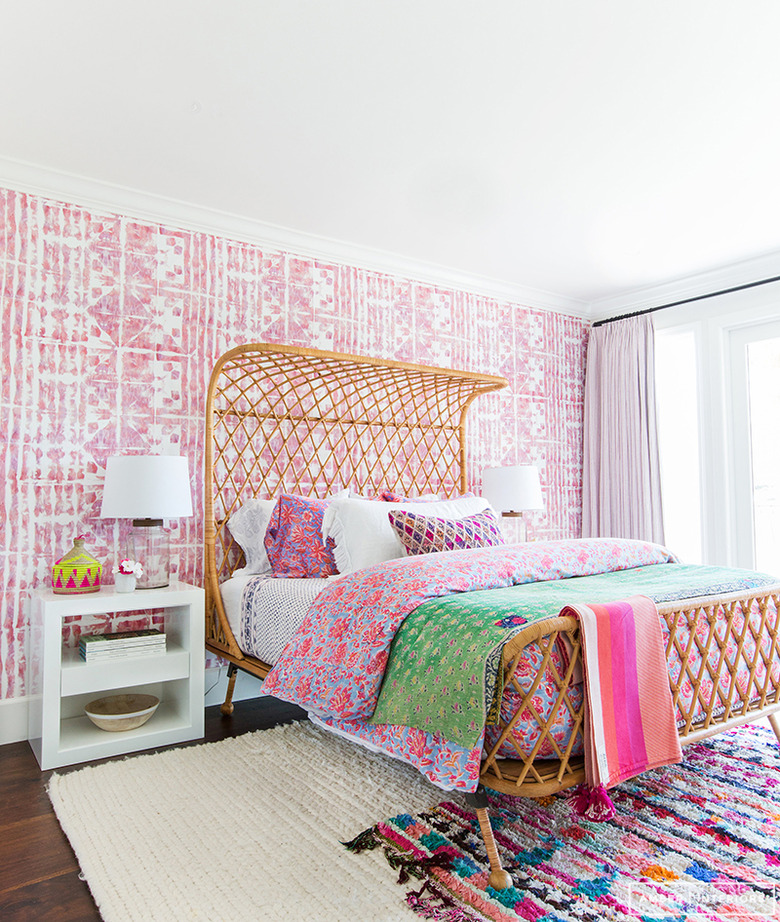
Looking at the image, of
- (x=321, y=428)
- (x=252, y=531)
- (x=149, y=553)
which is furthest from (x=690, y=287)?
(x=149, y=553)

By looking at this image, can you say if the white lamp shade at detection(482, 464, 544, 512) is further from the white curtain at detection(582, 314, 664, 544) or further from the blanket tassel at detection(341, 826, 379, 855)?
the blanket tassel at detection(341, 826, 379, 855)

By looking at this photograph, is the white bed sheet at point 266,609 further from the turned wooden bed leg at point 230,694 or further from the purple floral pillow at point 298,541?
the turned wooden bed leg at point 230,694

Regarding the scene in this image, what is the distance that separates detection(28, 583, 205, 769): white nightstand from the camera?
2635mm

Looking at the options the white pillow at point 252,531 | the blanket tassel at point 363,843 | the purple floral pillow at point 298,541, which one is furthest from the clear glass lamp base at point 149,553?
the blanket tassel at point 363,843

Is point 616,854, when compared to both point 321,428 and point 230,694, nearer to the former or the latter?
point 230,694

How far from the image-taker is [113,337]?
3277mm

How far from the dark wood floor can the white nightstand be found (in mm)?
97

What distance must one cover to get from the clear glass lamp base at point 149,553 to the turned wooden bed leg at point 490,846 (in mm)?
1809

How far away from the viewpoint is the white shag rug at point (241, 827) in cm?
168

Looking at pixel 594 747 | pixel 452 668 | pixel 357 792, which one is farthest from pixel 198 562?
pixel 594 747

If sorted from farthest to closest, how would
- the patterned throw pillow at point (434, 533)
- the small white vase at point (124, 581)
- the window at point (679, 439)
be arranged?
the window at point (679, 439) → the patterned throw pillow at point (434, 533) → the small white vase at point (124, 581)

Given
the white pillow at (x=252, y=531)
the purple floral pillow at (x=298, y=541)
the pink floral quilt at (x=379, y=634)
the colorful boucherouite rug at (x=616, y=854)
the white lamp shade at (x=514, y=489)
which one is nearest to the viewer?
the colorful boucherouite rug at (x=616, y=854)

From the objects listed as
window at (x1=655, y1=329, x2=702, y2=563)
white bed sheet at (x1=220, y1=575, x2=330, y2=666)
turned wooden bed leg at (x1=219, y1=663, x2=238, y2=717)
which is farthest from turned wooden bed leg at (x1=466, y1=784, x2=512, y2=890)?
window at (x1=655, y1=329, x2=702, y2=563)

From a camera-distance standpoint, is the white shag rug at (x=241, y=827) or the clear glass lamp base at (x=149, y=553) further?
the clear glass lamp base at (x=149, y=553)
